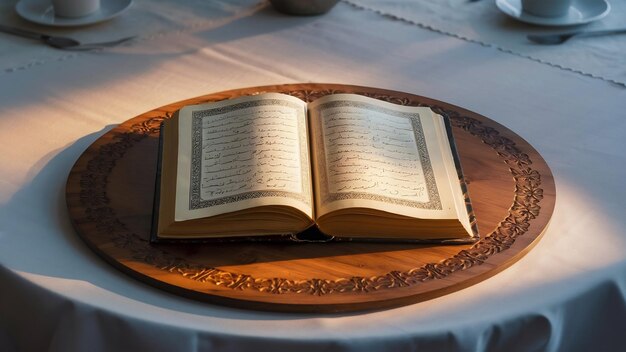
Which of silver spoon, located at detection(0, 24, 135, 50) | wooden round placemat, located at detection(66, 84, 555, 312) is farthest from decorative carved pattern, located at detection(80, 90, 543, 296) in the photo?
silver spoon, located at detection(0, 24, 135, 50)

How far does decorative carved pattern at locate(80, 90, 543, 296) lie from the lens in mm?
787

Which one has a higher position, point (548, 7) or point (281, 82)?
point (548, 7)

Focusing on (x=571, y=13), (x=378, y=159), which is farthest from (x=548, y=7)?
(x=378, y=159)

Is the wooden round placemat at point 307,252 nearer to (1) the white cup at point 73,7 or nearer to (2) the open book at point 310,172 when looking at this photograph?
(2) the open book at point 310,172

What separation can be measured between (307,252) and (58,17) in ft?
2.39

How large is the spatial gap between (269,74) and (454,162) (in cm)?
37

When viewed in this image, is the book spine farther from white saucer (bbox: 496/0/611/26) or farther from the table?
white saucer (bbox: 496/0/611/26)

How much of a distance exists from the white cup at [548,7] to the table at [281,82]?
12cm

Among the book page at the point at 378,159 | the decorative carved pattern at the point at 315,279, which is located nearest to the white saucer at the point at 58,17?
the decorative carved pattern at the point at 315,279

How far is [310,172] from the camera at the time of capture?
0.90m

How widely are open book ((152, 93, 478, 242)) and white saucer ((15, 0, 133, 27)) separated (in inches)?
17.0

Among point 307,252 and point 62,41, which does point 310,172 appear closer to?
point 307,252

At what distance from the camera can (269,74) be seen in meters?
1.23

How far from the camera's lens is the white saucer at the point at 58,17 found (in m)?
1.35
